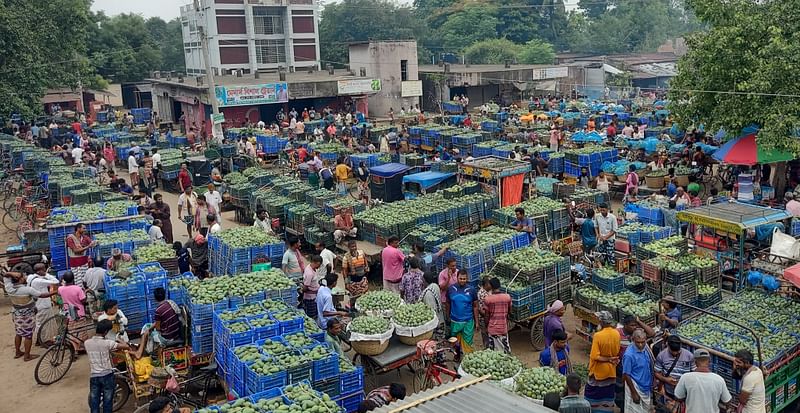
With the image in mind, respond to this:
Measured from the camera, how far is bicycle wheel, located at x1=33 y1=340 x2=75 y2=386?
11.0 m

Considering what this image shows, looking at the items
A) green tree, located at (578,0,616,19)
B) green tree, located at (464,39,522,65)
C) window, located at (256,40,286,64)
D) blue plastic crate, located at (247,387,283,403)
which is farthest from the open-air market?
green tree, located at (578,0,616,19)

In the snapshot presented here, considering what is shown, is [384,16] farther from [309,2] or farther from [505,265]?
[505,265]

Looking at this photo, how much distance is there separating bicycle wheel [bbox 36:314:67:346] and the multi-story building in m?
57.4

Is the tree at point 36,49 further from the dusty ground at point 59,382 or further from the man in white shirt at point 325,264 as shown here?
the man in white shirt at point 325,264

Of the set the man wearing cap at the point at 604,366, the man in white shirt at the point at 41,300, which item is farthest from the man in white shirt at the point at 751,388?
the man in white shirt at the point at 41,300

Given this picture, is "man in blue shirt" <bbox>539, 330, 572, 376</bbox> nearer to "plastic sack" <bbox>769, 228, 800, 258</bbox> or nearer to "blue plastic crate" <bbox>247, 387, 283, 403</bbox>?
"blue plastic crate" <bbox>247, 387, 283, 403</bbox>

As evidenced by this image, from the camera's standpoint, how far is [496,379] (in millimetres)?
8586

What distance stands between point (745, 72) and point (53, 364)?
17.0 meters

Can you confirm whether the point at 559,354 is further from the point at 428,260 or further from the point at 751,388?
the point at 428,260

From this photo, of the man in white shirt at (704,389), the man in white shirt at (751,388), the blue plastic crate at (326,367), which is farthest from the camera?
the blue plastic crate at (326,367)

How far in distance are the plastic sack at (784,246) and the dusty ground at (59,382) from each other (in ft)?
12.4

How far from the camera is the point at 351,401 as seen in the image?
886cm

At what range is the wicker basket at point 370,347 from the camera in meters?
9.73

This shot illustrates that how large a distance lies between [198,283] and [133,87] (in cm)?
5567
